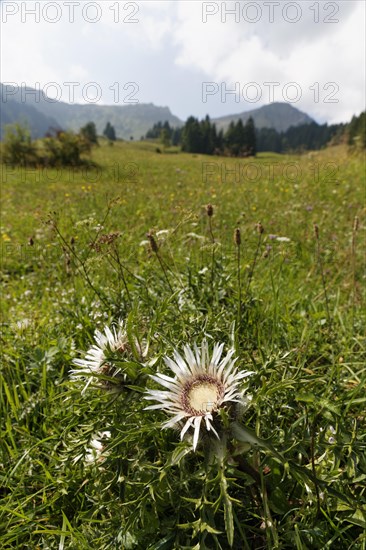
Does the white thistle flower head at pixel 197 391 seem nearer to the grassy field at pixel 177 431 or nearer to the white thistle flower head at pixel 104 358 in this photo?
the grassy field at pixel 177 431

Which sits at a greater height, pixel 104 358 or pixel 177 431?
pixel 104 358

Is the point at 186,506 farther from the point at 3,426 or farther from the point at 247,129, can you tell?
the point at 247,129

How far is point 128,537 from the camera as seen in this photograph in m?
1.27

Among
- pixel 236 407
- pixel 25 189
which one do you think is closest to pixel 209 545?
pixel 236 407

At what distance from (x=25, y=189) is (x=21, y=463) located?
10255mm

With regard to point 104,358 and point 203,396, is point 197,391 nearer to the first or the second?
point 203,396

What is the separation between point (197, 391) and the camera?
1.17 m

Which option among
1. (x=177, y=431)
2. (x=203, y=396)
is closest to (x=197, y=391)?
(x=203, y=396)

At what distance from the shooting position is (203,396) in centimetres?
115

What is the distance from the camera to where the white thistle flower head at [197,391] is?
109 centimetres

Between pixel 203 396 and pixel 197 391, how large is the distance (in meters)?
0.03

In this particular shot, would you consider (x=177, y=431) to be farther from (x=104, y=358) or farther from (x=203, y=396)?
(x=104, y=358)

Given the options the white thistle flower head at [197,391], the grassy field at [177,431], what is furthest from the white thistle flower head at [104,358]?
the white thistle flower head at [197,391]

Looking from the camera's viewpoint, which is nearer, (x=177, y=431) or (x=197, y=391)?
(x=197, y=391)
